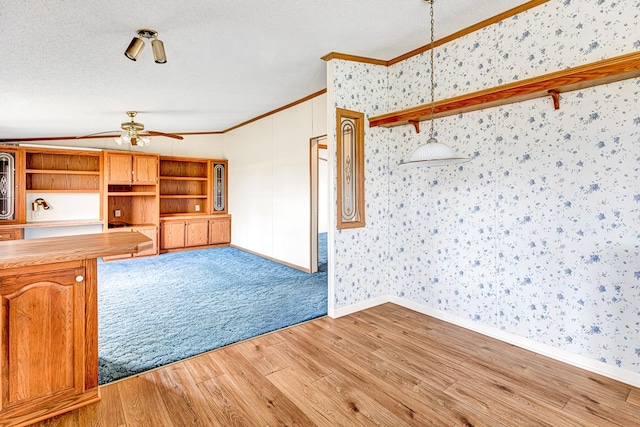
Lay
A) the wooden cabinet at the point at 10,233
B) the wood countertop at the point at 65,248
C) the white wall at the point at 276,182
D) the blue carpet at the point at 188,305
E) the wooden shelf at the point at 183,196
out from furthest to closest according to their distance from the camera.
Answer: the wooden shelf at the point at 183,196
the wooden cabinet at the point at 10,233
the white wall at the point at 276,182
the blue carpet at the point at 188,305
the wood countertop at the point at 65,248

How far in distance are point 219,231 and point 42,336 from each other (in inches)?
225

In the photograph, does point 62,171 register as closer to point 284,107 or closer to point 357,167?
point 284,107

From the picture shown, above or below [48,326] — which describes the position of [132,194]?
above

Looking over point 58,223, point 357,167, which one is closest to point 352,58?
point 357,167

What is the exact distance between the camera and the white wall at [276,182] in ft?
16.6

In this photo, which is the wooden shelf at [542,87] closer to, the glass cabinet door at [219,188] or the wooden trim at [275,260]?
the wooden trim at [275,260]

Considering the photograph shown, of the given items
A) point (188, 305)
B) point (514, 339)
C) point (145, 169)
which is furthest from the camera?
point (145, 169)

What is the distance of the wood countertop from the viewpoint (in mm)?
1650

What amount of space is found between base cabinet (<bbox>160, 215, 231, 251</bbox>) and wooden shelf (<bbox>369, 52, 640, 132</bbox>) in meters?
5.32

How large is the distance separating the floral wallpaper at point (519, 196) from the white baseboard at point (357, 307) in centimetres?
8

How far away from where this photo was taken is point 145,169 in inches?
254

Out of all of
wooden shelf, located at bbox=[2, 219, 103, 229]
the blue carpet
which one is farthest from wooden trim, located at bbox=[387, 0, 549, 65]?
wooden shelf, located at bbox=[2, 219, 103, 229]

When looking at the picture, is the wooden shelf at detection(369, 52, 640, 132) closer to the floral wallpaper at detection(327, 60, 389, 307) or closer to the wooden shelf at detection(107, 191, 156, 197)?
the floral wallpaper at detection(327, 60, 389, 307)

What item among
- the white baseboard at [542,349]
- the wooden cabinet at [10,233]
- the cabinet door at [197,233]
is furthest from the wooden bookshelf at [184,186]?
the white baseboard at [542,349]
